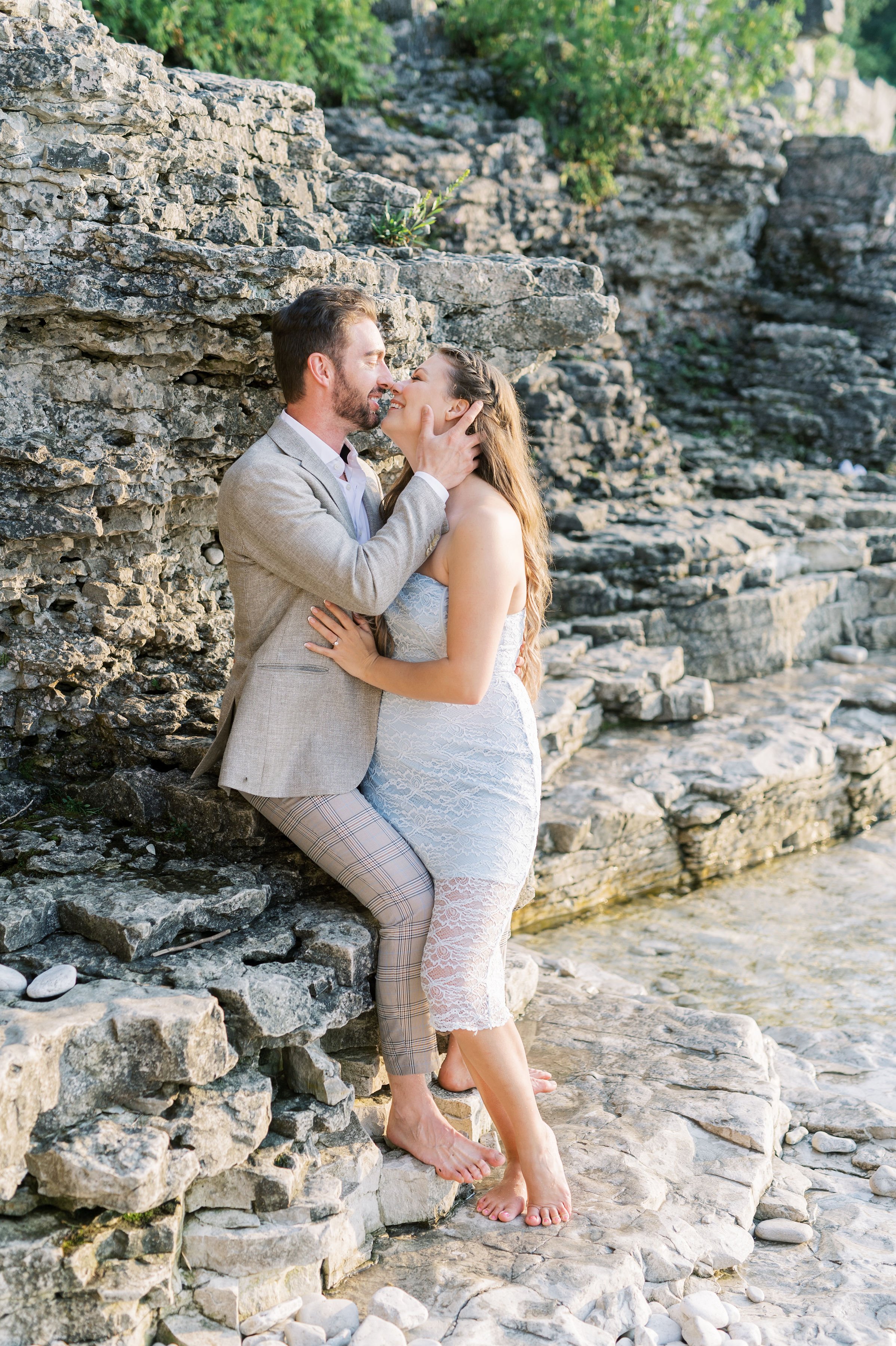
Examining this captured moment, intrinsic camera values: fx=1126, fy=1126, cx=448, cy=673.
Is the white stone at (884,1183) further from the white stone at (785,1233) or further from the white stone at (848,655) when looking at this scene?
the white stone at (848,655)

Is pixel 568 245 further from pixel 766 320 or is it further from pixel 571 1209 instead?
pixel 571 1209

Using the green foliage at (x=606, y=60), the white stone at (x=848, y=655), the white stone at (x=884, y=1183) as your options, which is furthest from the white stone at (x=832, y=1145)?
the green foliage at (x=606, y=60)

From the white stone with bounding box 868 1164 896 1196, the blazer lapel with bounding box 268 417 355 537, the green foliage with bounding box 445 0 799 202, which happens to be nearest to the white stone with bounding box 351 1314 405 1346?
the white stone with bounding box 868 1164 896 1196

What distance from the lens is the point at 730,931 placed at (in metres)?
5.76

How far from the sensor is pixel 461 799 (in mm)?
3004

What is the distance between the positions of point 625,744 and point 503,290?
3136mm

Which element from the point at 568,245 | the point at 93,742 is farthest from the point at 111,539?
the point at 568,245

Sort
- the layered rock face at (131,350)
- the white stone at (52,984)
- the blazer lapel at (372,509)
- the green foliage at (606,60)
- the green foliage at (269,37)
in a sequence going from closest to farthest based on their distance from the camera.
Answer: the white stone at (52,984) → the blazer lapel at (372,509) → the layered rock face at (131,350) → the green foliage at (269,37) → the green foliage at (606,60)

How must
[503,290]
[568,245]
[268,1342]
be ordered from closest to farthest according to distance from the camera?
[268,1342], [503,290], [568,245]

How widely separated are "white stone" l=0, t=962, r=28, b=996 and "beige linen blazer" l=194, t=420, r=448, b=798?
0.70 m

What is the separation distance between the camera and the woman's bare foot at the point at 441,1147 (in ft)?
9.75

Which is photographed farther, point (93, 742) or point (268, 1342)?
point (93, 742)

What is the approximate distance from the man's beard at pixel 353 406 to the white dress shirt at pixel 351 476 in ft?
0.32

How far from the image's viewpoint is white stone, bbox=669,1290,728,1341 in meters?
2.67
